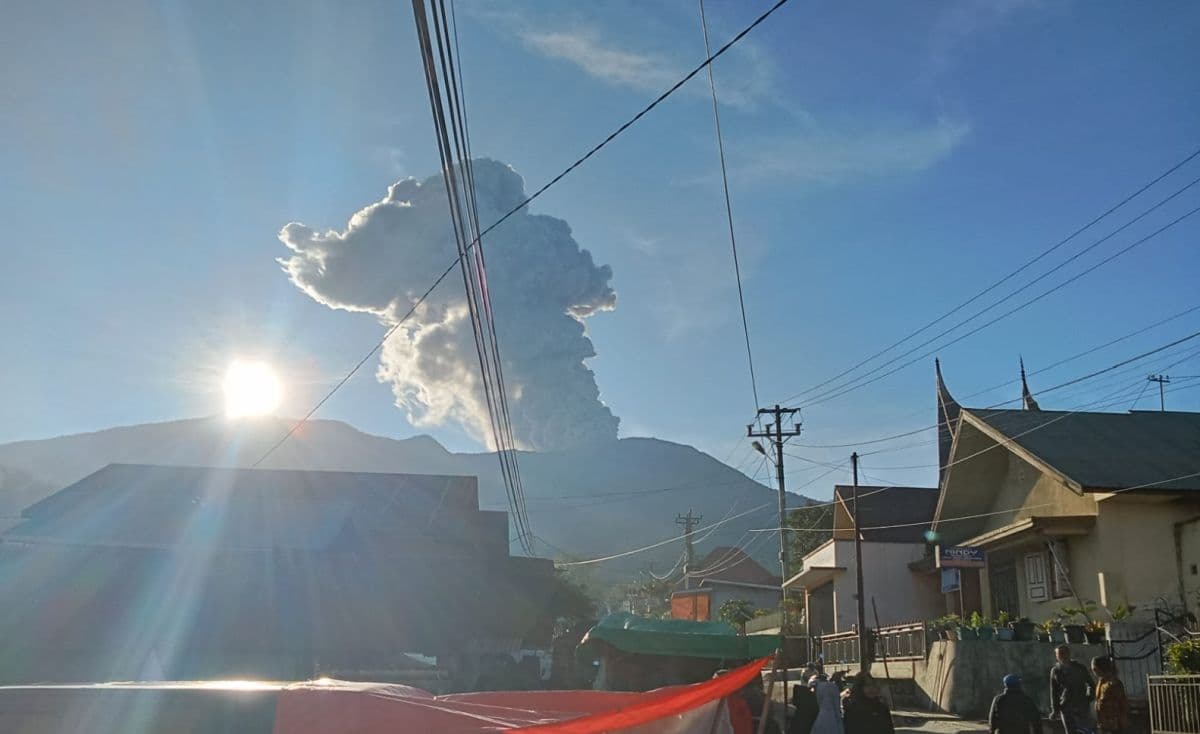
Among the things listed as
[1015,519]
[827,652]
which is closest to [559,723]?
[1015,519]

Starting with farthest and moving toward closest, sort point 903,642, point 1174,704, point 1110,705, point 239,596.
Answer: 1. point 239,596
2. point 903,642
3. point 1174,704
4. point 1110,705

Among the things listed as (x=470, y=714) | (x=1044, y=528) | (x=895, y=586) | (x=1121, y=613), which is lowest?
(x=470, y=714)

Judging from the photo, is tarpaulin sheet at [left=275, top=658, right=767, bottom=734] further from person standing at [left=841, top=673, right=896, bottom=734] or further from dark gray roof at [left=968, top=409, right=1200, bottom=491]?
dark gray roof at [left=968, top=409, right=1200, bottom=491]

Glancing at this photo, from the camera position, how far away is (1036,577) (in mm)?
22516

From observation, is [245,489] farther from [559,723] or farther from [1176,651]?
[559,723]

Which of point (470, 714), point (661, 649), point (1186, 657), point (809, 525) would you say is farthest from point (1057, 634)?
point (809, 525)

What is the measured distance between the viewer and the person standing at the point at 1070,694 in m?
12.1

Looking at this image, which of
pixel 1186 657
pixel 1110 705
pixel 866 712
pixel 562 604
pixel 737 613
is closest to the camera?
pixel 866 712

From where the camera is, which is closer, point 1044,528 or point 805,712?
point 805,712

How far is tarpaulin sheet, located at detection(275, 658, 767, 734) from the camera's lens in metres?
4.84

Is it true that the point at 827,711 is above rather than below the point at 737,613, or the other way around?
below

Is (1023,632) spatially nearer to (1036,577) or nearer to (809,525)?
(1036,577)

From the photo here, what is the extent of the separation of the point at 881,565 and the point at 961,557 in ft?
27.5

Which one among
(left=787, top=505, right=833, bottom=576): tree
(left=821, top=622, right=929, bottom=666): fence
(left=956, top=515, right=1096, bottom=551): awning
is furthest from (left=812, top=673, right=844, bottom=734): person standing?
(left=787, top=505, right=833, bottom=576): tree
